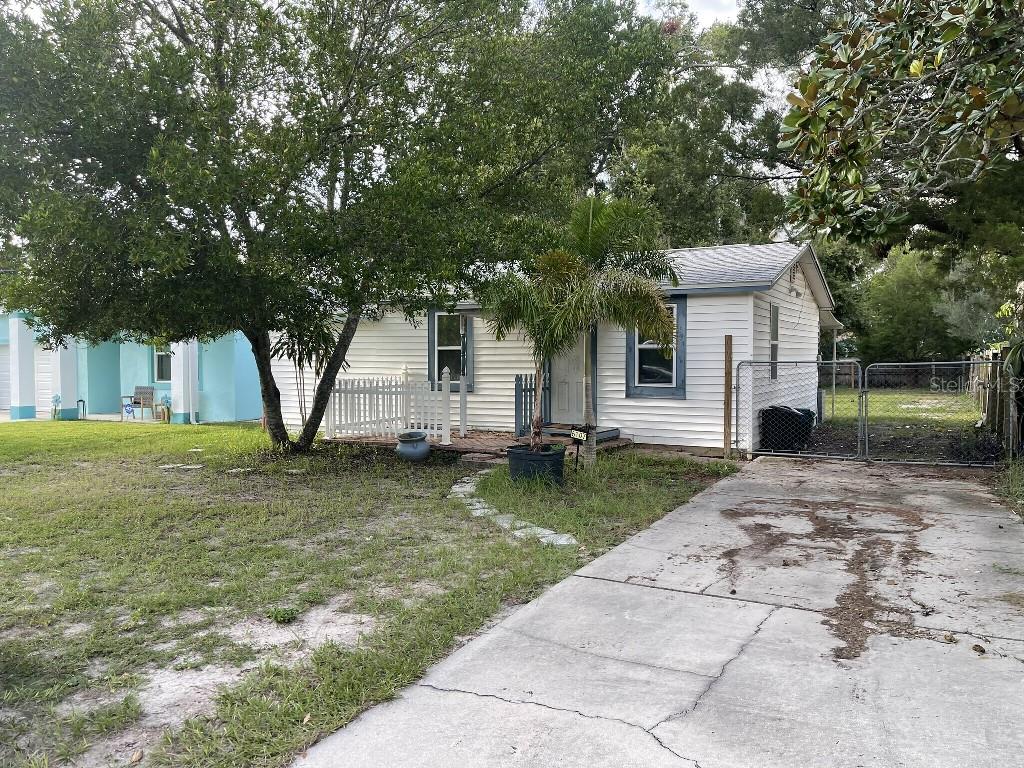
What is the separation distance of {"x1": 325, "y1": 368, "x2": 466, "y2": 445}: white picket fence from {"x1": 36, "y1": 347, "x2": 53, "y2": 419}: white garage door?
35.6ft

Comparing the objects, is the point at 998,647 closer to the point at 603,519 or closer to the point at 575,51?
the point at 603,519

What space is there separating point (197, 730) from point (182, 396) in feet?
49.2

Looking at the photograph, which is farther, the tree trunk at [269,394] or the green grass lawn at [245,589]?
the tree trunk at [269,394]

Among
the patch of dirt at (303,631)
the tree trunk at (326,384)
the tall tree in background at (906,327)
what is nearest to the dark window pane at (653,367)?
the tree trunk at (326,384)

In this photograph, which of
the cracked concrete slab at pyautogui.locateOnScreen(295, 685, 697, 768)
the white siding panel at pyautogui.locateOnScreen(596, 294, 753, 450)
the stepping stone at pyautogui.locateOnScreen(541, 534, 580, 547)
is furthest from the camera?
the white siding panel at pyautogui.locateOnScreen(596, 294, 753, 450)

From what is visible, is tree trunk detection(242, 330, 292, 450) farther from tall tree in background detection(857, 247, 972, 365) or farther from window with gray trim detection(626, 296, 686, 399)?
tall tree in background detection(857, 247, 972, 365)

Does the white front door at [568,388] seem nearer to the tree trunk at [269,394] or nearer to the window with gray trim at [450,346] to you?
the window with gray trim at [450,346]

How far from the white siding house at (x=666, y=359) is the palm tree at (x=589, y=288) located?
1.19 metres

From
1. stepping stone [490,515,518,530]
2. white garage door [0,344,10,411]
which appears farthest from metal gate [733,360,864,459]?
white garage door [0,344,10,411]

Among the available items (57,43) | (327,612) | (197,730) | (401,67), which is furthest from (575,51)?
(197,730)

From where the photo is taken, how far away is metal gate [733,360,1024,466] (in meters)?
9.73

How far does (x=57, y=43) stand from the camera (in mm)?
6758

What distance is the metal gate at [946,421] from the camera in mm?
9633

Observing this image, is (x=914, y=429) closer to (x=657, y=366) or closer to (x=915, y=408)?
(x=915, y=408)
